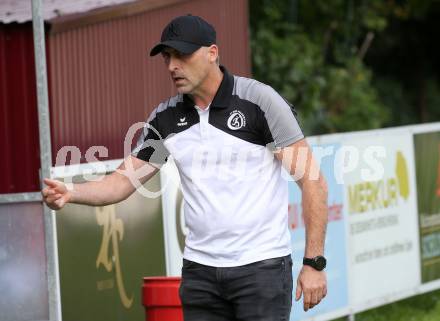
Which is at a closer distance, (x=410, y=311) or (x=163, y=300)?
(x=163, y=300)

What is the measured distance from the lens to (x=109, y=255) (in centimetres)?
716

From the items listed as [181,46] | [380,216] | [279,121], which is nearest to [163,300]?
[279,121]

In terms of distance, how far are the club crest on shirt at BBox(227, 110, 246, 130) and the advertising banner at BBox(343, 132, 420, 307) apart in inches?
169

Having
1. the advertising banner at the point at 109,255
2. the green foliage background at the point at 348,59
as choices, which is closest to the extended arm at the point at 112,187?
the advertising banner at the point at 109,255

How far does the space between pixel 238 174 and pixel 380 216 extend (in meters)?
5.03

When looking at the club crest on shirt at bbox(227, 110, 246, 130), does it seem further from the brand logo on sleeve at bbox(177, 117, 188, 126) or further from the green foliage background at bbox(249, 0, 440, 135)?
the green foliage background at bbox(249, 0, 440, 135)

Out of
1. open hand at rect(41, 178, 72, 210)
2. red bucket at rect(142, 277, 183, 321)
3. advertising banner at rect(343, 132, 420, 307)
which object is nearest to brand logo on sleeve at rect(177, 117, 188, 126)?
open hand at rect(41, 178, 72, 210)

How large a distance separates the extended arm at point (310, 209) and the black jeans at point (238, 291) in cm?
13

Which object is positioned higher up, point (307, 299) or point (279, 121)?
point (279, 121)

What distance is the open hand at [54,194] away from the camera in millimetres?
4797

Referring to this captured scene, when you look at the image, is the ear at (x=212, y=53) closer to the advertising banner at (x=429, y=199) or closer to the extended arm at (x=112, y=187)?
the extended arm at (x=112, y=187)

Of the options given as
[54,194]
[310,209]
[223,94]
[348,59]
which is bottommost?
[310,209]

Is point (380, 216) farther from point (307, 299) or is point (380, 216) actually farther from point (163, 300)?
point (307, 299)

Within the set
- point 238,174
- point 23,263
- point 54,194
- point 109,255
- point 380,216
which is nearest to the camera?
point 54,194
